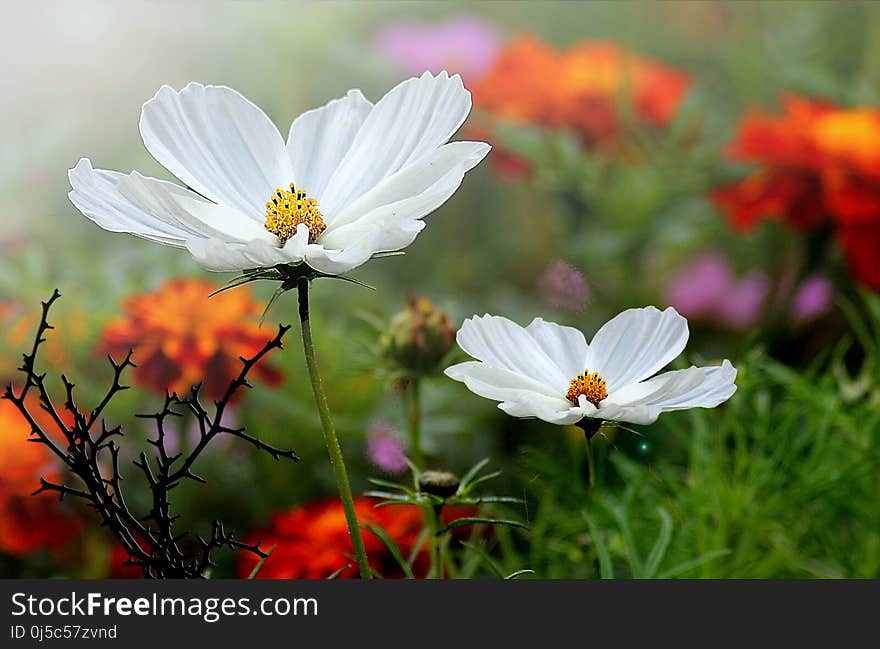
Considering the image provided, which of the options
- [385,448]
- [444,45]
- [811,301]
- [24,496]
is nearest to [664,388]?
[385,448]

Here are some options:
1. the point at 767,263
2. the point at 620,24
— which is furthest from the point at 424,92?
the point at 620,24

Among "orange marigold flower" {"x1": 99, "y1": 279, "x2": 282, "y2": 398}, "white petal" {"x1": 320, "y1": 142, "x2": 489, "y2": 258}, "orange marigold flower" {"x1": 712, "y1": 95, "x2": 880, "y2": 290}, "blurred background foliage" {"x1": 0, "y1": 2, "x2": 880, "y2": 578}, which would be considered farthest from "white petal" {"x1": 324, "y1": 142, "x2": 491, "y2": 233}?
"orange marigold flower" {"x1": 712, "y1": 95, "x2": 880, "y2": 290}

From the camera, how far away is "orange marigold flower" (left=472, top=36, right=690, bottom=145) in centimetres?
67

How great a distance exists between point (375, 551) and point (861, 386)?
0.73 ft

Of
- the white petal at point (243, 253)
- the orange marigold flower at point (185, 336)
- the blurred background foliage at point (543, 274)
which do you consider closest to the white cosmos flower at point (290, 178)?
the white petal at point (243, 253)

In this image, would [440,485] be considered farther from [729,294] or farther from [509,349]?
[729,294]

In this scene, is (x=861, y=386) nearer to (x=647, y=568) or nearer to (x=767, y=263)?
(x=647, y=568)

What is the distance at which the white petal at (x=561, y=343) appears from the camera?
26cm

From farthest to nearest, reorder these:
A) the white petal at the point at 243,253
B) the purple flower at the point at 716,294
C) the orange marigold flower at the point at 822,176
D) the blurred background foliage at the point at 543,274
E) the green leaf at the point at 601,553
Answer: the purple flower at the point at 716,294 < the orange marigold flower at the point at 822,176 < the blurred background foliage at the point at 543,274 < the green leaf at the point at 601,553 < the white petal at the point at 243,253

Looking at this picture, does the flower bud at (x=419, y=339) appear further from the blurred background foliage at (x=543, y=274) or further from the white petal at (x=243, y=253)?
the white petal at (x=243, y=253)

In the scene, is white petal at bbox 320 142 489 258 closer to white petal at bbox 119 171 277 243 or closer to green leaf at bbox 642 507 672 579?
white petal at bbox 119 171 277 243

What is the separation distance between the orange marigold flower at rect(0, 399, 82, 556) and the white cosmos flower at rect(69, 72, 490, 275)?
29 centimetres

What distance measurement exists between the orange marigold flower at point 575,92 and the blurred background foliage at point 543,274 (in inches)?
0.5

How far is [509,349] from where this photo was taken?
25 cm
